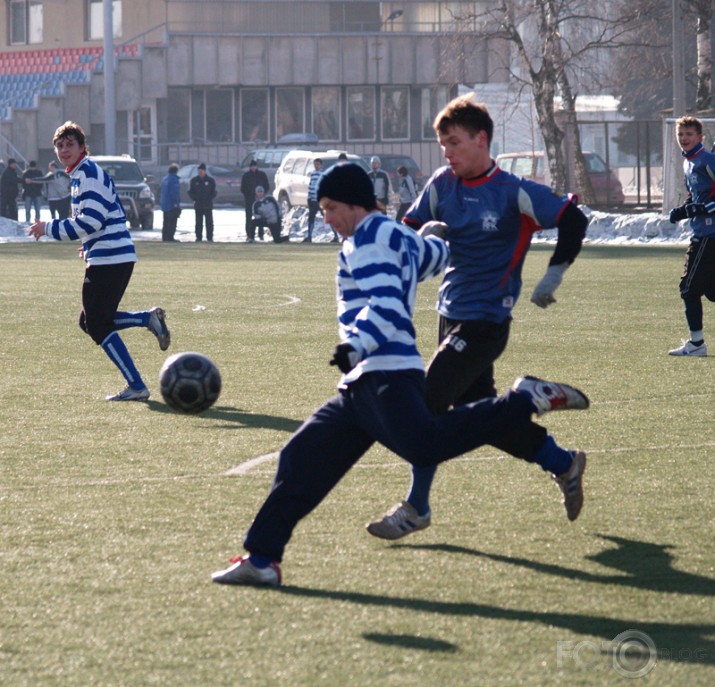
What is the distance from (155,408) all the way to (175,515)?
3.54 metres

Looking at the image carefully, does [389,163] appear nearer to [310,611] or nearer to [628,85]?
[628,85]

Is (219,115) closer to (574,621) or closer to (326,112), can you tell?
(326,112)

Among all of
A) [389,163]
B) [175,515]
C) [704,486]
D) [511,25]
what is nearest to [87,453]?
[175,515]

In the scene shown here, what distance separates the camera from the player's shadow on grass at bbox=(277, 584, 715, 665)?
4758 millimetres

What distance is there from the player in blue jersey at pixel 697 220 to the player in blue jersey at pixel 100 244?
15.6 ft

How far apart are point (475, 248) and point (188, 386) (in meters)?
1.61

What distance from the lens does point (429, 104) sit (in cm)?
6266

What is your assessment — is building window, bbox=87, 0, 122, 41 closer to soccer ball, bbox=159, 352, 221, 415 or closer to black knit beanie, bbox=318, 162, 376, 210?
soccer ball, bbox=159, 352, 221, 415

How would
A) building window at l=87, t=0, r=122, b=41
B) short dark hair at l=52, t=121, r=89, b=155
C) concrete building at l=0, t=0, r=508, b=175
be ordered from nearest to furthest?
short dark hair at l=52, t=121, r=89, b=155
concrete building at l=0, t=0, r=508, b=175
building window at l=87, t=0, r=122, b=41

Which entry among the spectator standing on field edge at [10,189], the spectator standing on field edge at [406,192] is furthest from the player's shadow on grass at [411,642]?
the spectator standing on field edge at [10,189]

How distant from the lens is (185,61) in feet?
193

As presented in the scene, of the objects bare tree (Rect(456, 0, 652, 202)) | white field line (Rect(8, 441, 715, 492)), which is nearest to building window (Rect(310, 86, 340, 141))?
bare tree (Rect(456, 0, 652, 202))

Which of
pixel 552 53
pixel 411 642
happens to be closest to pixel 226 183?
pixel 552 53

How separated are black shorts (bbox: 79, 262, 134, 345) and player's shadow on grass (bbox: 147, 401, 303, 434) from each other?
75 centimetres
